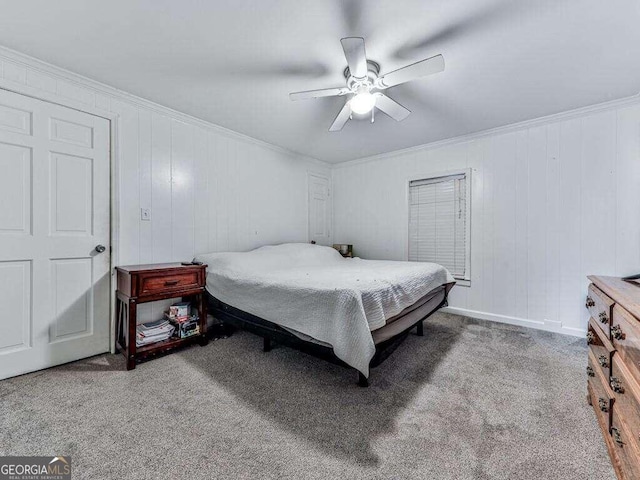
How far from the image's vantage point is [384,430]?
1.48 m

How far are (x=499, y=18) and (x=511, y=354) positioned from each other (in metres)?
2.47

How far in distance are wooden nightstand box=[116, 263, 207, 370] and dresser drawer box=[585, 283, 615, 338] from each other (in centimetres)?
281

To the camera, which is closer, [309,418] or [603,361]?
[603,361]

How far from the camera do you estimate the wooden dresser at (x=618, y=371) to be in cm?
104

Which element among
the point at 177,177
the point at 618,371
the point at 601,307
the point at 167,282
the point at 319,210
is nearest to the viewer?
the point at 618,371

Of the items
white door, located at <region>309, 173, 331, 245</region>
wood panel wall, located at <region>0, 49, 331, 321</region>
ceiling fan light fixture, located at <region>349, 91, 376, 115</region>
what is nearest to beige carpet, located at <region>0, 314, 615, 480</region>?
wood panel wall, located at <region>0, 49, 331, 321</region>

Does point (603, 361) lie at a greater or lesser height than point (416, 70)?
lesser

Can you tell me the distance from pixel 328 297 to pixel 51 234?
7.26 ft

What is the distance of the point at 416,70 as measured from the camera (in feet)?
5.63

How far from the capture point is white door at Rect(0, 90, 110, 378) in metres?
2.00

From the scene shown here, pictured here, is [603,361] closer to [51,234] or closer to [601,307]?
[601,307]

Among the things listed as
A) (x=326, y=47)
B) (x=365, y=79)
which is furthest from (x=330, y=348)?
(x=326, y=47)

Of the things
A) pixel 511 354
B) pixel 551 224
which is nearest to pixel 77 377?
pixel 511 354

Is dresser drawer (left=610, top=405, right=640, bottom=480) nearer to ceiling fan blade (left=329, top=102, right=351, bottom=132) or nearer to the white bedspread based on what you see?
the white bedspread
